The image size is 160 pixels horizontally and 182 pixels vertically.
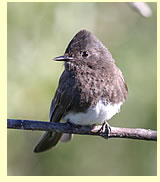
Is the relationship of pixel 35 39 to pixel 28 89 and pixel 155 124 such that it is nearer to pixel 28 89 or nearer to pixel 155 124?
pixel 28 89

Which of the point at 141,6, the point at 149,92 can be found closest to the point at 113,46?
the point at 149,92

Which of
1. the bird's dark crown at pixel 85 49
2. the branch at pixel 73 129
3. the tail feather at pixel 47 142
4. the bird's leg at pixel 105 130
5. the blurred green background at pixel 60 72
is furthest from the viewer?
the tail feather at pixel 47 142

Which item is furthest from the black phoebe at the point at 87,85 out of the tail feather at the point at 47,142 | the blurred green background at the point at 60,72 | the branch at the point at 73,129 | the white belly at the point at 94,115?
the tail feather at the point at 47,142

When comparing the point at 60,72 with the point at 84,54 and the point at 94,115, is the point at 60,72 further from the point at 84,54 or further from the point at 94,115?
the point at 94,115

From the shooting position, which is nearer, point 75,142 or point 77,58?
point 77,58

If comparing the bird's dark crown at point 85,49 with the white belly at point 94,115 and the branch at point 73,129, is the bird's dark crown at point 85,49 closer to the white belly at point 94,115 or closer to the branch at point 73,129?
the white belly at point 94,115

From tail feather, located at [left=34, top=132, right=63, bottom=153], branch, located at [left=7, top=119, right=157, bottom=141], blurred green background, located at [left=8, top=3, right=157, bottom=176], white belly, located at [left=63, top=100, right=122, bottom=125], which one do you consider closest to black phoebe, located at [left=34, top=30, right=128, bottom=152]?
white belly, located at [left=63, top=100, right=122, bottom=125]
